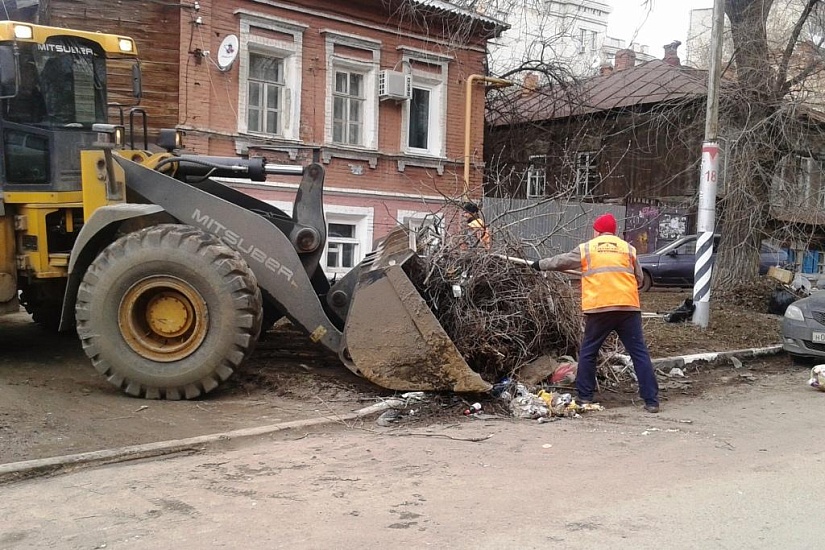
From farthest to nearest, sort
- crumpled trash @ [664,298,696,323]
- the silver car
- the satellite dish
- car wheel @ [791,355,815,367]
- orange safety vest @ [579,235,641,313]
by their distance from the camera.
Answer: the satellite dish
crumpled trash @ [664,298,696,323]
car wheel @ [791,355,815,367]
the silver car
orange safety vest @ [579,235,641,313]

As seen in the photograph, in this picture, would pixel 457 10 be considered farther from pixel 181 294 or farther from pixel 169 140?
pixel 181 294

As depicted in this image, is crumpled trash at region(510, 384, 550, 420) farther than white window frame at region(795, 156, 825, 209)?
No

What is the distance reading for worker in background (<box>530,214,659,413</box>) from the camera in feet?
21.9

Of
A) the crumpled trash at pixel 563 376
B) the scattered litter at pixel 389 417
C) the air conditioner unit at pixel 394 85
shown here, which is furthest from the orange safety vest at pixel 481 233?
the air conditioner unit at pixel 394 85

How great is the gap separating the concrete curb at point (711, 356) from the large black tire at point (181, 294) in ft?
16.0

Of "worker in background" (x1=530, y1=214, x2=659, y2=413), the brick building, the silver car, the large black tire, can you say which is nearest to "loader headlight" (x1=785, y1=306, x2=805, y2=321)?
the silver car

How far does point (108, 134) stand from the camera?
6988mm

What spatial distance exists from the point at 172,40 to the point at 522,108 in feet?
31.8

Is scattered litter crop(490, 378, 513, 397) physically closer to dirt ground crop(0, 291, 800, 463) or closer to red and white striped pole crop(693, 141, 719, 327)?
dirt ground crop(0, 291, 800, 463)

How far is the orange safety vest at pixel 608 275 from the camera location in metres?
6.66

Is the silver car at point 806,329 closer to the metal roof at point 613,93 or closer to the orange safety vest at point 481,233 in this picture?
the orange safety vest at point 481,233

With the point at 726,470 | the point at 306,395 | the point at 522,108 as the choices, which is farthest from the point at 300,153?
the point at 726,470

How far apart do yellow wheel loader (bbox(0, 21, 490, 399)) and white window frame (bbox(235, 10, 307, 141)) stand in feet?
20.8

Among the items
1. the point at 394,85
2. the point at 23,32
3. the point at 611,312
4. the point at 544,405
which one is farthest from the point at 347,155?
the point at 544,405
